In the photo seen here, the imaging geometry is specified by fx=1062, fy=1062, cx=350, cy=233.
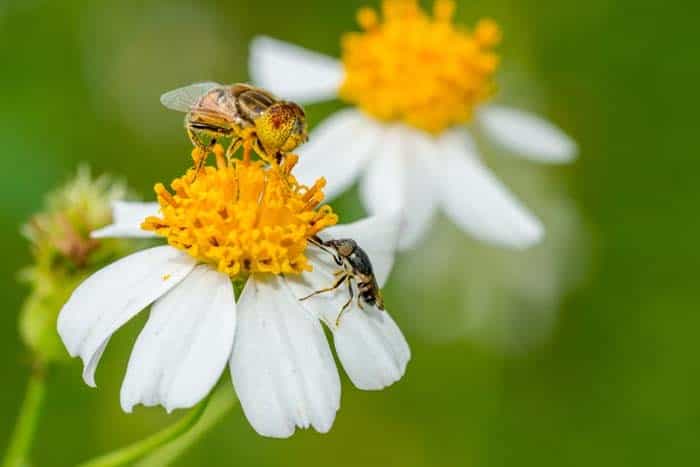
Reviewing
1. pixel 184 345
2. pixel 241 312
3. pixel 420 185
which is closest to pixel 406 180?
pixel 420 185

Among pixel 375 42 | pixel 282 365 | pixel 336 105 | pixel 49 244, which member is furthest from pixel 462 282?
pixel 282 365

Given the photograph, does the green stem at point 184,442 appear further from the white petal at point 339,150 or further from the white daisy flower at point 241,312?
the white petal at point 339,150

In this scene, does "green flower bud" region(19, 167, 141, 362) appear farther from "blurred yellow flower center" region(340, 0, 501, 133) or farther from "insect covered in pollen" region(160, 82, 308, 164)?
"blurred yellow flower center" region(340, 0, 501, 133)

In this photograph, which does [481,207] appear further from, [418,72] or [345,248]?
[345,248]

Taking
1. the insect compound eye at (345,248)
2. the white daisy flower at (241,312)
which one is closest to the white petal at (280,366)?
the white daisy flower at (241,312)

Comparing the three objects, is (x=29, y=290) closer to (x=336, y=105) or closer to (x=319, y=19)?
(x=336, y=105)

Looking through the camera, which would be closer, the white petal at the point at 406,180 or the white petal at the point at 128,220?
the white petal at the point at 128,220

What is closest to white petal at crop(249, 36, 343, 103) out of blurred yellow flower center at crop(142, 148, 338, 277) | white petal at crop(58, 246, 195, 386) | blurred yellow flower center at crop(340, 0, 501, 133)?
blurred yellow flower center at crop(340, 0, 501, 133)
